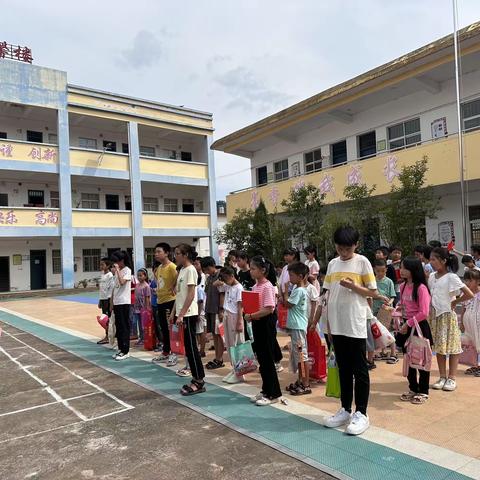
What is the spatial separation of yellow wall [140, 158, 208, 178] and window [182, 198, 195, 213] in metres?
3.14

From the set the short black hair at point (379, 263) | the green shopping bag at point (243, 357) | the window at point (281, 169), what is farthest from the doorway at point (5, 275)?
the short black hair at point (379, 263)

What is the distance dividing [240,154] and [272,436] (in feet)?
66.3

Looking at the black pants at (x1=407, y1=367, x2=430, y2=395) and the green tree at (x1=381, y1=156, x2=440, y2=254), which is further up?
the green tree at (x1=381, y1=156, x2=440, y2=254)

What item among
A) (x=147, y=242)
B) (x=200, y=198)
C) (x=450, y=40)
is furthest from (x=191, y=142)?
(x=450, y=40)

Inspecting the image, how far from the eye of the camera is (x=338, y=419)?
4.05m

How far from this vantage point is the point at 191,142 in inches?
1223

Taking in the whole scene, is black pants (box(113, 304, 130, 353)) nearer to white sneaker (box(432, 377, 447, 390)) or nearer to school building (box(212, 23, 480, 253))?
white sneaker (box(432, 377, 447, 390))

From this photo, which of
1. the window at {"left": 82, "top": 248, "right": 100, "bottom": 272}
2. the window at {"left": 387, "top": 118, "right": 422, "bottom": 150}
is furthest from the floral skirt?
the window at {"left": 82, "top": 248, "right": 100, "bottom": 272}

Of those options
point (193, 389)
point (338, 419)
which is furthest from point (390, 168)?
point (338, 419)

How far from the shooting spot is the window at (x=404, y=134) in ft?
49.8

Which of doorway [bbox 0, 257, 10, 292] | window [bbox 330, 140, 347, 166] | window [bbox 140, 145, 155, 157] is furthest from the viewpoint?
window [bbox 140, 145, 155, 157]

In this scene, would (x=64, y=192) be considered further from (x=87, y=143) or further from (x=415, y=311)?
(x=415, y=311)

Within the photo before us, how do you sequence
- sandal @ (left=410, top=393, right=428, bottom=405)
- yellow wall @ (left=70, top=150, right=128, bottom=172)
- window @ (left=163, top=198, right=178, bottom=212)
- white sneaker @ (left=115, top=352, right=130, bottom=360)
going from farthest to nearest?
1. window @ (left=163, top=198, right=178, bottom=212)
2. yellow wall @ (left=70, top=150, right=128, bottom=172)
3. white sneaker @ (left=115, top=352, right=130, bottom=360)
4. sandal @ (left=410, top=393, right=428, bottom=405)

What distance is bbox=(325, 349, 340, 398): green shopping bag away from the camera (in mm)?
4432
